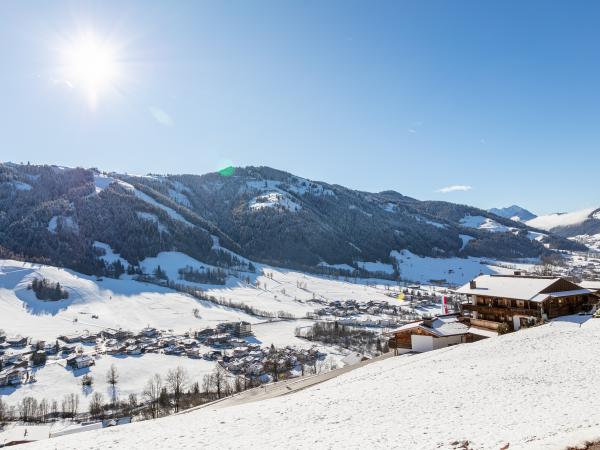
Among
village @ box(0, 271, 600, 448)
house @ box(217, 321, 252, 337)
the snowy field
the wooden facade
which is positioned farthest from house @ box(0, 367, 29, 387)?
the wooden facade

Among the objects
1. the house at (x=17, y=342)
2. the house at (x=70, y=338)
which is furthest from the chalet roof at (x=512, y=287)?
the house at (x=17, y=342)

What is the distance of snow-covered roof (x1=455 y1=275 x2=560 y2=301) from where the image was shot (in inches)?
1982

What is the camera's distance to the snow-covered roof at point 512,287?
50344 millimetres

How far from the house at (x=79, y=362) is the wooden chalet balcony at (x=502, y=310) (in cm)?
10407

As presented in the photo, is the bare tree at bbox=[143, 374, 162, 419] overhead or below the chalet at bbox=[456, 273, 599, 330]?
below

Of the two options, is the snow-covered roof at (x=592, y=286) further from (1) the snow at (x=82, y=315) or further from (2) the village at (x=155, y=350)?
(1) the snow at (x=82, y=315)

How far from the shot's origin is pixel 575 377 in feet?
78.2

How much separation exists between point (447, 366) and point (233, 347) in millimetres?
113198

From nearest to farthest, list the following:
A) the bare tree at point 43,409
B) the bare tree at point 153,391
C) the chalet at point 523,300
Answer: the chalet at point 523,300
the bare tree at point 43,409
the bare tree at point 153,391

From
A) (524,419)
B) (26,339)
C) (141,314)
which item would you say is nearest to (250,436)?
(524,419)

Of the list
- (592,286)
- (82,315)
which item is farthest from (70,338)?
(592,286)

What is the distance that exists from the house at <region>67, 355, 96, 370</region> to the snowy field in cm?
10050

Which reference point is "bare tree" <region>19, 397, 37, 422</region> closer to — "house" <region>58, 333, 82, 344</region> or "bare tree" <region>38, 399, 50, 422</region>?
"bare tree" <region>38, 399, 50, 422</region>

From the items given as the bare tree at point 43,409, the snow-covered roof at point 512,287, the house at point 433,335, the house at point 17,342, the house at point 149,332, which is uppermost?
the snow-covered roof at point 512,287
